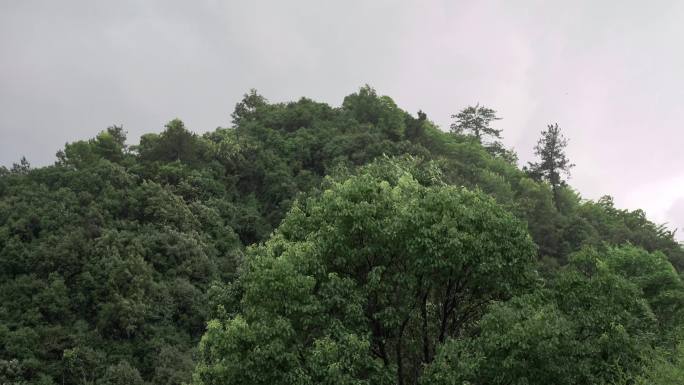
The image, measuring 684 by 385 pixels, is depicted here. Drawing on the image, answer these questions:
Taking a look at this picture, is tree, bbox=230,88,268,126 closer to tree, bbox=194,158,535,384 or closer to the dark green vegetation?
the dark green vegetation

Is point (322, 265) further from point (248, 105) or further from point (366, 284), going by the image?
point (248, 105)

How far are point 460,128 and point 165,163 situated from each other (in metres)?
41.1

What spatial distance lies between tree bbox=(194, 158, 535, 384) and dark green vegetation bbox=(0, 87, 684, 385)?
50 mm

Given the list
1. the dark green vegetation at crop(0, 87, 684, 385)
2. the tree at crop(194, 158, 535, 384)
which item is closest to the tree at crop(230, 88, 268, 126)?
the dark green vegetation at crop(0, 87, 684, 385)

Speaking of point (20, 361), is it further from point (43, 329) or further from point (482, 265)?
point (482, 265)

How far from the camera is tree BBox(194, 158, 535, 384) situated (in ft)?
41.7

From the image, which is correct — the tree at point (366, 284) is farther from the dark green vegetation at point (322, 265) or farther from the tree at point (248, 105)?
the tree at point (248, 105)

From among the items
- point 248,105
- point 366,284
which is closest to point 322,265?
point 366,284

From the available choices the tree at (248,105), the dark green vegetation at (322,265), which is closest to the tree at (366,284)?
the dark green vegetation at (322,265)

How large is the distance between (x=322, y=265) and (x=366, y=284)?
3.65 ft

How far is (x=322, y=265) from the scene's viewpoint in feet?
46.7

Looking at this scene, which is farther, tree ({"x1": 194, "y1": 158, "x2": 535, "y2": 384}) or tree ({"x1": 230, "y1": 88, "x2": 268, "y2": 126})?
tree ({"x1": 230, "y1": 88, "x2": 268, "y2": 126})

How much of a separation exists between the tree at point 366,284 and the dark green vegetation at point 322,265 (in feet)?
0.16

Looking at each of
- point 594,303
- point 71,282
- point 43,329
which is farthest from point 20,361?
point 594,303
